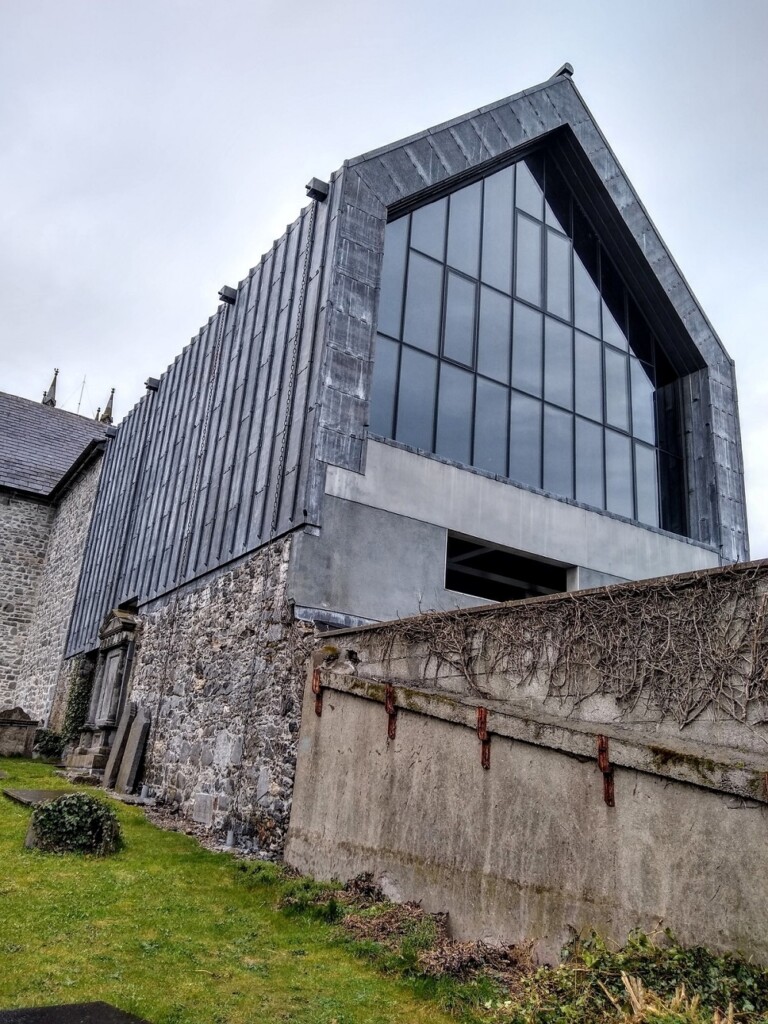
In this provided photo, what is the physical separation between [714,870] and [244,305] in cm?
1282

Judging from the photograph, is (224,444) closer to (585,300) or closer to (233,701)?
(233,701)

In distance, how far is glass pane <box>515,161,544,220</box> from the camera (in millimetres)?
15121

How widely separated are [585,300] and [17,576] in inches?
808

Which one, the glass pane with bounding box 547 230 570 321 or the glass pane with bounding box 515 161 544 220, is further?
the glass pane with bounding box 515 161 544 220

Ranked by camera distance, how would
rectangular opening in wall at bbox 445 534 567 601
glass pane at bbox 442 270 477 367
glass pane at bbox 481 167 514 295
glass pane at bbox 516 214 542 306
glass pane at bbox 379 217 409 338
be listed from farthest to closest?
1. glass pane at bbox 516 214 542 306
2. glass pane at bbox 481 167 514 295
3. rectangular opening in wall at bbox 445 534 567 601
4. glass pane at bbox 442 270 477 367
5. glass pane at bbox 379 217 409 338

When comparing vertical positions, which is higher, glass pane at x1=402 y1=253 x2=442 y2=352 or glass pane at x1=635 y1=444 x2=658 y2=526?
glass pane at x1=402 y1=253 x2=442 y2=352

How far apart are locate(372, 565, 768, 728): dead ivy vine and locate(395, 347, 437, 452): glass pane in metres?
4.91

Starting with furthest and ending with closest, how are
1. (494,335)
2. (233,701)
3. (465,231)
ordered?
(465,231), (494,335), (233,701)

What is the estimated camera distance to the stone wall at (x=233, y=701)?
9500mm

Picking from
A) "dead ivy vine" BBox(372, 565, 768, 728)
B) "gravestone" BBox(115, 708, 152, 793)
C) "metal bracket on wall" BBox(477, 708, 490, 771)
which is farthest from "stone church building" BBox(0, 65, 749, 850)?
"metal bracket on wall" BBox(477, 708, 490, 771)

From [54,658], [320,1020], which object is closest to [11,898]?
[320,1020]

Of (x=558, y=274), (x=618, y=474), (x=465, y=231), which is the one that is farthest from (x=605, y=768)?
(x=558, y=274)

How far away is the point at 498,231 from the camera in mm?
14500

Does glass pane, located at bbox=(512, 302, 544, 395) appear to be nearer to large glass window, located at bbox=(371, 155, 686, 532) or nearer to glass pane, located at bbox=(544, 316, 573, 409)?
large glass window, located at bbox=(371, 155, 686, 532)
